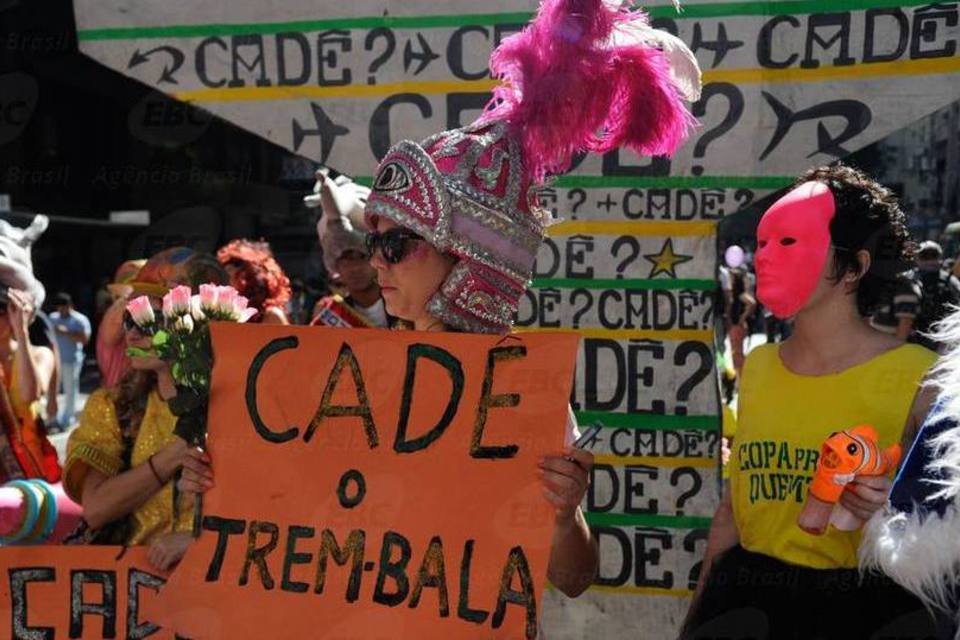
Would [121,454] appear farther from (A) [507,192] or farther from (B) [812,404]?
(B) [812,404]

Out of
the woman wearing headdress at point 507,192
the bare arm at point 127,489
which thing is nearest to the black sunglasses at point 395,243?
the woman wearing headdress at point 507,192

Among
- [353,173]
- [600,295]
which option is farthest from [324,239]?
[600,295]

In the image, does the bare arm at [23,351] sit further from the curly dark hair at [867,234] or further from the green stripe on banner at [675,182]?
the curly dark hair at [867,234]

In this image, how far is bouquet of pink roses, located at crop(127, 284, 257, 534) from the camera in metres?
2.00

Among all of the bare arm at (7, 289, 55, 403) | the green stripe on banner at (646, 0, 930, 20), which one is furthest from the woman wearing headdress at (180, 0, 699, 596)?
the bare arm at (7, 289, 55, 403)

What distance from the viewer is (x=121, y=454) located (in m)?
2.50

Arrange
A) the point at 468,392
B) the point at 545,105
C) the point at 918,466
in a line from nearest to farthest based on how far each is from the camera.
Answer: the point at 918,466 < the point at 468,392 < the point at 545,105

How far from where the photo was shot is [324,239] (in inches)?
154

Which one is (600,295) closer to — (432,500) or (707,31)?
(707,31)

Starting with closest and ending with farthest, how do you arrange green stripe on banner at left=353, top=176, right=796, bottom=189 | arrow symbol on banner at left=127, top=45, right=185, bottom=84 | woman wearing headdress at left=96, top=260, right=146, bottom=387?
woman wearing headdress at left=96, top=260, right=146, bottom=387 → green stripe on banner at left=353, top=176, right=796, bottom=189 → arrow symbol on banner at left=127, top=45, right=185, bottom=84

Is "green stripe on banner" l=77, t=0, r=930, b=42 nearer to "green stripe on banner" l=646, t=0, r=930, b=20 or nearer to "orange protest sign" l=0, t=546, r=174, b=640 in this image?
"green stripe on banner" l=646, t=0, r=930, b=20

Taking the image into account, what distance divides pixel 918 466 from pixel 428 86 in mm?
2257

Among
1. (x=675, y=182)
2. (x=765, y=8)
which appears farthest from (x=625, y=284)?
(x=765, y=8)

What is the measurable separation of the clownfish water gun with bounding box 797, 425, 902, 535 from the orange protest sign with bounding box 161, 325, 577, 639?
497 mm
